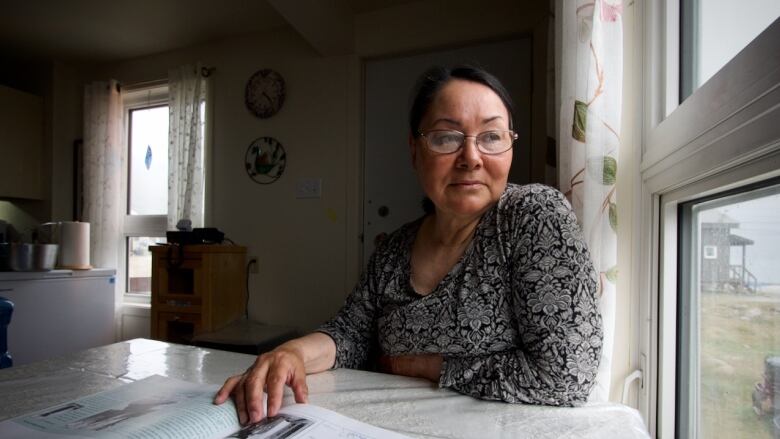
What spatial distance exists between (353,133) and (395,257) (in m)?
1.66

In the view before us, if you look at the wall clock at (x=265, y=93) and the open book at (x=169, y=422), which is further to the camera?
the wall clock at (x=265, y=93)

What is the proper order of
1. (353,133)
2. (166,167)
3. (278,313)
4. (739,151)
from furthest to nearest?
(166,167), (278,313), (353,133), (739,151)

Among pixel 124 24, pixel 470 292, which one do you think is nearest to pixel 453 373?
pixel 470 292

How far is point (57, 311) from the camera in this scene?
2479 millimetres

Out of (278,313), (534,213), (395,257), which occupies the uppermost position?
(534,213)

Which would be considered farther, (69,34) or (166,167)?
(166,167)

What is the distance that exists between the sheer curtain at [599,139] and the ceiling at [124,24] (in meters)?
1.66

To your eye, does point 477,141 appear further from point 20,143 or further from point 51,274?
point 20,143

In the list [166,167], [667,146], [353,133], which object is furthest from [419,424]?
[166,167]

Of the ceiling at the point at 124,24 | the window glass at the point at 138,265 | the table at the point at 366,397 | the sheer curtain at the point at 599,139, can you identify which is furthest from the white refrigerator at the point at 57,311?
the sheer curtain at the point at 599,139

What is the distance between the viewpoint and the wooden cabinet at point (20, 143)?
300 cm

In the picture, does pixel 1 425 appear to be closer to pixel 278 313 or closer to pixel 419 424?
pixel 419 424

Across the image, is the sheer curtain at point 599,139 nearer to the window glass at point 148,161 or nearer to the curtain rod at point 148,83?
the curtain rod at point 148,83

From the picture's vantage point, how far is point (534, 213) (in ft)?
2.38
